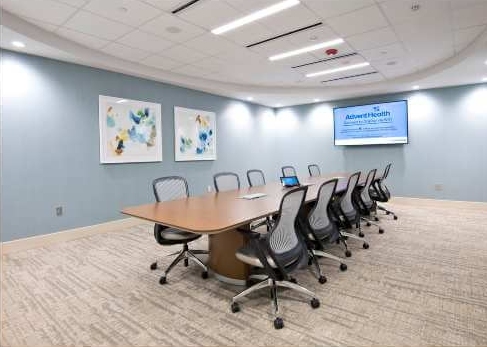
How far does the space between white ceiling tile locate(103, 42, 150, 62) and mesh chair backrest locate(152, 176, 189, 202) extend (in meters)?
2.10

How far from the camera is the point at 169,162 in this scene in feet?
19.1

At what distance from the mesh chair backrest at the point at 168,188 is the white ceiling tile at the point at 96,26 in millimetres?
1917

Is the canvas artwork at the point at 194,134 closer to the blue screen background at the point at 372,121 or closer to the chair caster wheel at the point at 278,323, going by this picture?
the blue screen background at the point at 372,121

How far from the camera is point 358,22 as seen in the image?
3.47 meters

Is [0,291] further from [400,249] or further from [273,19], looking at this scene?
[400,249]

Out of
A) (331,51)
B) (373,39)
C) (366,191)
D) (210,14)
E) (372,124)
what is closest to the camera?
(210,14)

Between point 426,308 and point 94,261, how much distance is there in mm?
3465

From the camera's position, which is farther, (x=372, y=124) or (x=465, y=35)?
(x=372, y=124)

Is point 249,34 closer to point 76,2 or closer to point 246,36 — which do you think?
point 246,36


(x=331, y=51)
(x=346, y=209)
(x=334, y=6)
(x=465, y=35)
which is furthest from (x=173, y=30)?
(x=465, y=35)

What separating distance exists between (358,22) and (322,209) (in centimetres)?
237

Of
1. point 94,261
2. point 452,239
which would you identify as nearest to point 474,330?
point 452,239

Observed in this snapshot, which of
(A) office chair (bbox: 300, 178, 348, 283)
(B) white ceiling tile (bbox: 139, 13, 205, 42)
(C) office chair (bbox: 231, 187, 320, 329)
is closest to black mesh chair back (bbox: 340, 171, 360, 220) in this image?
(A) office chair (bbox: 300, 178, 348, 283)

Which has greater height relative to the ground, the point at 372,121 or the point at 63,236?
the point at 372,121
